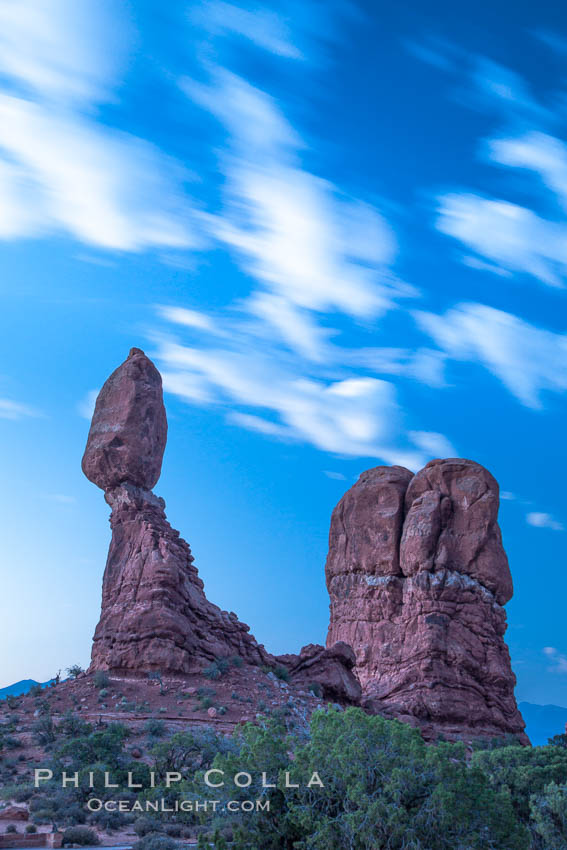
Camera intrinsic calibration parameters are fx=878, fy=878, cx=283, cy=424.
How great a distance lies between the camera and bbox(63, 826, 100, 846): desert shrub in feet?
60.4

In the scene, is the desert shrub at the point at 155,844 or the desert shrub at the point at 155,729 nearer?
the desert shrub at the point at 155,844

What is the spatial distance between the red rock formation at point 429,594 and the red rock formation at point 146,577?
7.11m

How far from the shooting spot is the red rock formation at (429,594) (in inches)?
1780

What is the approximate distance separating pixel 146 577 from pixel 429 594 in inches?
729

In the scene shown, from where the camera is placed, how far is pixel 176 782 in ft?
76.5

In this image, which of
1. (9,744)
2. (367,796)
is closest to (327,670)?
(9,744)

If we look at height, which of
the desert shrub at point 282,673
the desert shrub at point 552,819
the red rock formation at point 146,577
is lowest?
the desert shrub at point 552,819

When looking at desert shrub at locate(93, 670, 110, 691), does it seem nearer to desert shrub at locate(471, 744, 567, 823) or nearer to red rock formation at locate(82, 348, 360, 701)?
red rock formation at locate(82, 348, 360, 701)

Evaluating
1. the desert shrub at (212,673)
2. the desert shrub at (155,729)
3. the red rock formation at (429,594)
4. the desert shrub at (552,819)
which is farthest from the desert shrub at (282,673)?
the desert shrub at (552,819)

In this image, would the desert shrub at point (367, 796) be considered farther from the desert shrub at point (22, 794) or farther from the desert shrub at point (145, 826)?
the desert shrub at point (22, 794)

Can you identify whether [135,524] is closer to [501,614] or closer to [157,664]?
[157,664]

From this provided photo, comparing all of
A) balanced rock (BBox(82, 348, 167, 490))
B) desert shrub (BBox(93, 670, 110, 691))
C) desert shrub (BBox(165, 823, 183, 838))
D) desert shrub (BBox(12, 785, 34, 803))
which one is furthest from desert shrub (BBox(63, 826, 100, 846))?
balanced rock (BBox(82, 348, 167, 490))

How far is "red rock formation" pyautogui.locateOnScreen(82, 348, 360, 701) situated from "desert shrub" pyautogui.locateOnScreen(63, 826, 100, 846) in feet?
51.5

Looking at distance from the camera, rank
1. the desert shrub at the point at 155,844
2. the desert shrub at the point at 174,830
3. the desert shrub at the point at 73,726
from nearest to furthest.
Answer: the desert shrub at the point at 155,844
the desert shrub at the point at 174,830
the desert shrub at the point at 73,726
